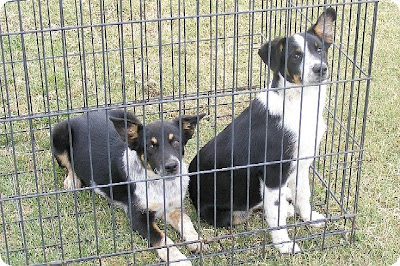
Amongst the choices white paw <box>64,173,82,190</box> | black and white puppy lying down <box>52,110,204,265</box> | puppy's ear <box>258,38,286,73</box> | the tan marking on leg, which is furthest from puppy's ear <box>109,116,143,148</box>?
white paw <box>64,173,82,190</box>

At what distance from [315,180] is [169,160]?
151 cm

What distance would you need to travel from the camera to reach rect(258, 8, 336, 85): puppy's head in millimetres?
4078

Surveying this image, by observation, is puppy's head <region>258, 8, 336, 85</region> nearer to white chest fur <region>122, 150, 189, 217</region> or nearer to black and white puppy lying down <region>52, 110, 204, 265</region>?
black and white puppy lying down <region>52, 110, 204, 265</region>

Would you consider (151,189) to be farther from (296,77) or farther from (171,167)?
(296,77)

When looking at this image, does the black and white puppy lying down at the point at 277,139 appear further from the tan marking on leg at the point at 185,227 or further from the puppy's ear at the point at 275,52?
the tan marking on leg at the point at 185,227

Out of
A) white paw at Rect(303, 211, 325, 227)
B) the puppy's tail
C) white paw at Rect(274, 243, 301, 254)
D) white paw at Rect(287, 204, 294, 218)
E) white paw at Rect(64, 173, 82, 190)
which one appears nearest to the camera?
white paw at Rect(274, 243, 301, 254)

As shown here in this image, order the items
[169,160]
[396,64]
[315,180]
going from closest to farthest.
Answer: [169,160], [315,180], [396,64]

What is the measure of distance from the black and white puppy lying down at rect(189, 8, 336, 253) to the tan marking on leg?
0.59 ft

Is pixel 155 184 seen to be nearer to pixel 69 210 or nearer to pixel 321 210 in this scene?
pixel 69 210

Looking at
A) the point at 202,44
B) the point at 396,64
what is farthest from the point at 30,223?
the point at 396,64

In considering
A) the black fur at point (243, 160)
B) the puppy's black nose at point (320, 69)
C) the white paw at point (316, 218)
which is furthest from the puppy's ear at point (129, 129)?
the white paw at point (316, 218)

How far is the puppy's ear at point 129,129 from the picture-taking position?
401 centimetres

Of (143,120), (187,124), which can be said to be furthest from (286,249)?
(143,120)

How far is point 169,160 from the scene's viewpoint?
13.6 feet
